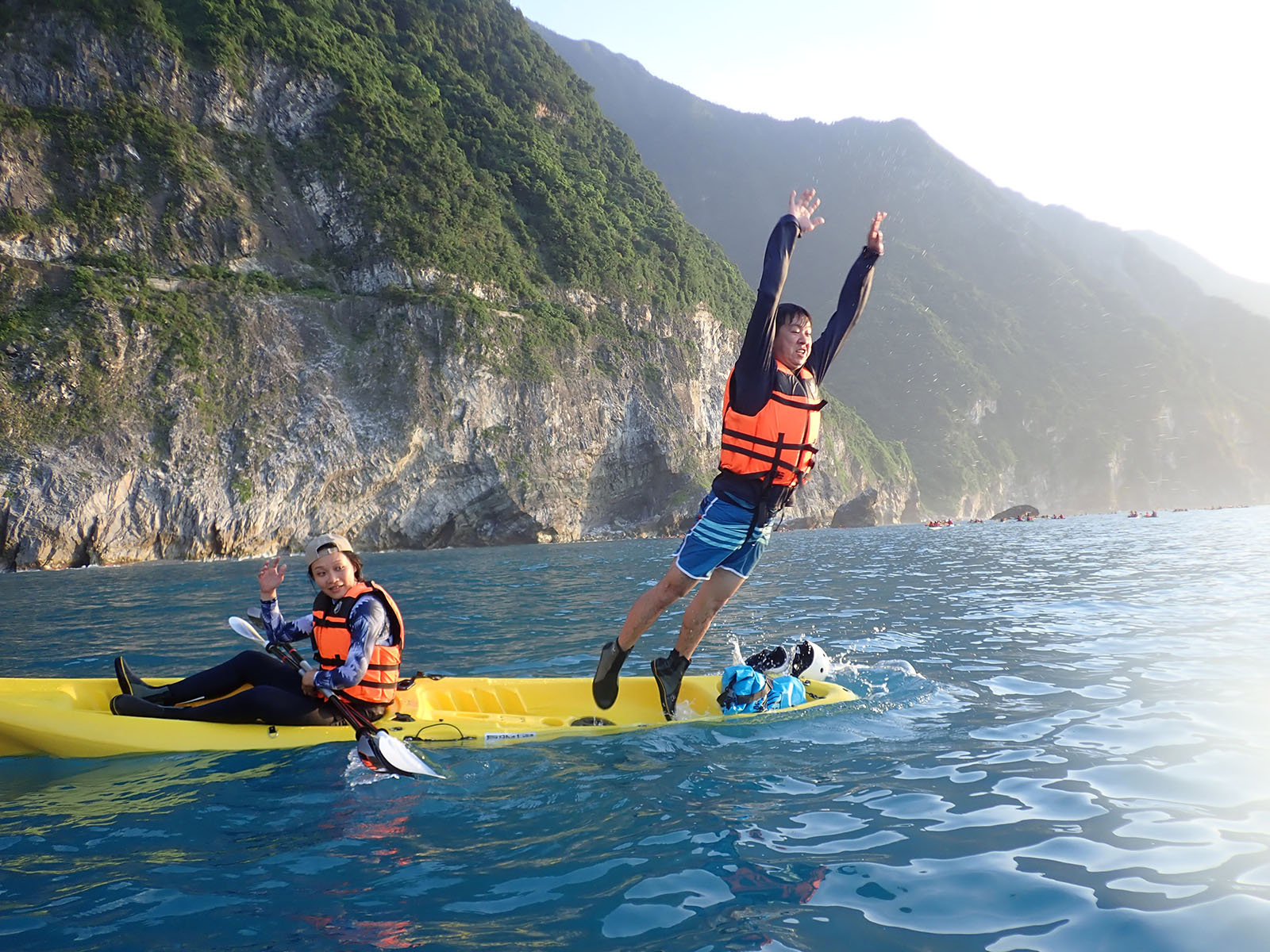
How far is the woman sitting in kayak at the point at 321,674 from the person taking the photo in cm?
516

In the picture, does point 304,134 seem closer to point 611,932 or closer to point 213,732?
point 213,732

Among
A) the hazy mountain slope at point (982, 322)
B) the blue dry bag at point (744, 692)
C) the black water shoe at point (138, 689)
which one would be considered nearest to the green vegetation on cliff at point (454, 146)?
the black water shoe at point (138, 689)

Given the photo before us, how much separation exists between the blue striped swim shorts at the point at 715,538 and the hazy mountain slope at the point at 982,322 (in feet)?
336

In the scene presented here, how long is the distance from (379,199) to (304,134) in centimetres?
614

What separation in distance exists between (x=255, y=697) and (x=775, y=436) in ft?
13.2

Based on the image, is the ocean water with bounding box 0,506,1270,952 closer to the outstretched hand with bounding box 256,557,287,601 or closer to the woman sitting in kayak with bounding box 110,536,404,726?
Result: the woman sitting in kayak with bounding box 110,536,404,726

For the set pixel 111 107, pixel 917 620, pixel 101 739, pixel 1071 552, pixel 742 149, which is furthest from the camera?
pixel 742 149

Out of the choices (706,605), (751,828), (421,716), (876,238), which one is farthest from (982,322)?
(751,828)

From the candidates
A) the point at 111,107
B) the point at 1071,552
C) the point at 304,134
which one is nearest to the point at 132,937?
the point at 1071,552

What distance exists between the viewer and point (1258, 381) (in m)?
138

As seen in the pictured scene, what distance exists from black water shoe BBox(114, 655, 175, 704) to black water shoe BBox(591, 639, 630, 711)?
3.13 meters

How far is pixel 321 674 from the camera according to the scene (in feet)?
17.1

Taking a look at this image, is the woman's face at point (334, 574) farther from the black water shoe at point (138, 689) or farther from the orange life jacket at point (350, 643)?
the black water shoe at point (138, 689)

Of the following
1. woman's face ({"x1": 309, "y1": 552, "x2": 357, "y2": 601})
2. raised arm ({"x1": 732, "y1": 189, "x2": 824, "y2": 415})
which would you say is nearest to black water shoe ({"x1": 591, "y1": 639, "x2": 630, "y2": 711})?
woman's face ({"x1": 309, "y1": 552, "x2": 357, "y2": 601})
